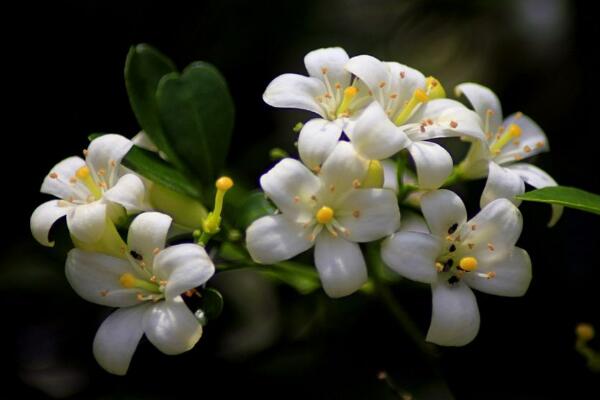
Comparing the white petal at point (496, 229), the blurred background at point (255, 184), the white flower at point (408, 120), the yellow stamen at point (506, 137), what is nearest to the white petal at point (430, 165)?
the white flower at point (408, 120)

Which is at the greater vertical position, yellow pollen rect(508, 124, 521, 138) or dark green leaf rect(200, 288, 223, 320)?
yellow pollen rect(508, 124, 521, 138)

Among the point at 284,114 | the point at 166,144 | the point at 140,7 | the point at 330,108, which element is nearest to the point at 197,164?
the point at 166,144

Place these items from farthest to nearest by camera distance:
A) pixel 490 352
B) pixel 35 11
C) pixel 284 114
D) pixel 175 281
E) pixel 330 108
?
pixel 284 114
pixel 35 11
pixel 490 352
pixel 330 108
pixel 175 281

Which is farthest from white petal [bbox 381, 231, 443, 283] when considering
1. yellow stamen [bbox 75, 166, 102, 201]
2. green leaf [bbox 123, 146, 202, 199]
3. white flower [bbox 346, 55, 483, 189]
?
yellow stamen [bbox 75, 166, 102, 201]

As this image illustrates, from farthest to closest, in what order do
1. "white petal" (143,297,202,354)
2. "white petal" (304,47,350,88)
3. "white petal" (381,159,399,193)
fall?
"white petal" (381,159,399,193), "white petal" (304,47,350,88), "white petal" (143,297,202,354)

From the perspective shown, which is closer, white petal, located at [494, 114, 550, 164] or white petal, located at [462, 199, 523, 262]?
white petal, located at [462, 199, 523, 262]

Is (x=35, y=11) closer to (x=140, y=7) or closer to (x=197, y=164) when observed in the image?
(x=140, y=7)

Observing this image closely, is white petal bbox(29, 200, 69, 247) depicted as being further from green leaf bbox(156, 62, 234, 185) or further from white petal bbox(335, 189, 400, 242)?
white petal bbox(335, 189, 400, 242)
